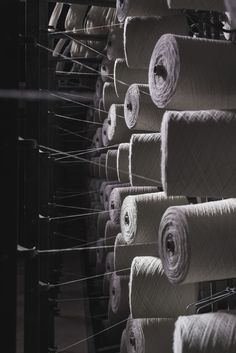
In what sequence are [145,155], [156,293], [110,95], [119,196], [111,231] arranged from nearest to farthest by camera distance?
1. [156,293]
2. [145,155]
3. [119,196]
4. [110,95]
5. [111,231]

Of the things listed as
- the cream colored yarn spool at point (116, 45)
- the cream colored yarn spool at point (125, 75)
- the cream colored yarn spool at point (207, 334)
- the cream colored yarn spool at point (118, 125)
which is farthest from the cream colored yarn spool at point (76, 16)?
the cream colored yarn spool at point (207, 334)

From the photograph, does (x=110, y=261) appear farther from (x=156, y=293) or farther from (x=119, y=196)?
(x=156, y=293)

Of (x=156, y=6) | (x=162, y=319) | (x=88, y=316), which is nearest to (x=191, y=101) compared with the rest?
(x=156, y=6)

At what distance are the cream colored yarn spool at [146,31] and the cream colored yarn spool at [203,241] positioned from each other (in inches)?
28.0

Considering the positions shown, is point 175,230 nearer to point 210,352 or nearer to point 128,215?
point 210,352

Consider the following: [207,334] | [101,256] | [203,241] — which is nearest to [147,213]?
[203,241]

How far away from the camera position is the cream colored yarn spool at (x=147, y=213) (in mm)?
1803

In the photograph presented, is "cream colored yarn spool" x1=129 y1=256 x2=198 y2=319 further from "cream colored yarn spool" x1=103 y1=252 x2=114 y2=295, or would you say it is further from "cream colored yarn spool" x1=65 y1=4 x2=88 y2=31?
"cream colored yarn spool" x1=65 y1=4 x2=88 y2=31

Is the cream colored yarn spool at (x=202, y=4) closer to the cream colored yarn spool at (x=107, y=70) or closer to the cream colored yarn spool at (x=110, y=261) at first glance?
the cream colored yarn spool at (x=107, y=70)

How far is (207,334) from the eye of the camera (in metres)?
1.14

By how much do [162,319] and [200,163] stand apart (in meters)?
0.73

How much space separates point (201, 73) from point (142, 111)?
573 mm

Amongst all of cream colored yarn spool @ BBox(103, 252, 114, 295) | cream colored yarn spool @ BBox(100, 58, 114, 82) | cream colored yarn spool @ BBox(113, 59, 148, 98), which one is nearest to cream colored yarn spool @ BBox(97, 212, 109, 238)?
cream colored yarn spool @ BBox(103, 252, 114, 295)

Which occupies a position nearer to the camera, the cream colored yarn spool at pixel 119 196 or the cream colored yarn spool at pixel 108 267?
the cream colored yarn spool at pixel 119 196
